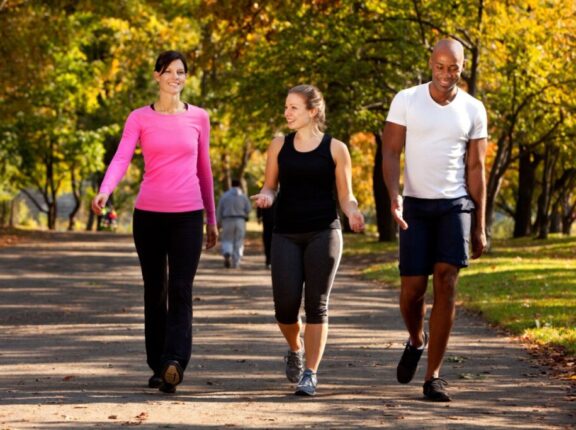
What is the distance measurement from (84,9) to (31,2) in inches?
153

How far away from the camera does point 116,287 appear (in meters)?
21.4

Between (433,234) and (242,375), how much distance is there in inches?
79.9

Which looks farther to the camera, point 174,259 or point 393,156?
point 174,259

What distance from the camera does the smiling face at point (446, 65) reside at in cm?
842

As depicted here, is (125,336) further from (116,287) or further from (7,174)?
(7,174)

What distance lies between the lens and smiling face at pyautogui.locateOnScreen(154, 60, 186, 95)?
28.9 feet

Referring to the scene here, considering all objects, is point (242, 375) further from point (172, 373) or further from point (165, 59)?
point (165, 59)

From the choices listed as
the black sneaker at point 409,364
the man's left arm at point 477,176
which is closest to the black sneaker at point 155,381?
the black sneaker at point 409,364

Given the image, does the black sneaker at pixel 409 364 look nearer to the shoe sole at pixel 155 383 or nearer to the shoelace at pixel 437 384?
the shoelace at pixel 437 384

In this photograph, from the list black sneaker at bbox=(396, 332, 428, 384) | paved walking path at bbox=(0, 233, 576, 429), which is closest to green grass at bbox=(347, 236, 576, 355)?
paved walking path at bbox=(0, 233, 576, 429)

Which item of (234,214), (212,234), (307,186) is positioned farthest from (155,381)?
(234,214)

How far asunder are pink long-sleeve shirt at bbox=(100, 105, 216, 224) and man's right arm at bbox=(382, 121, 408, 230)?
1.15 meters

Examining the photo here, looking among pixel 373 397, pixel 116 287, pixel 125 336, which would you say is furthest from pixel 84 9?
pixel 373 397

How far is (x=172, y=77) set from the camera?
8.80 metres
